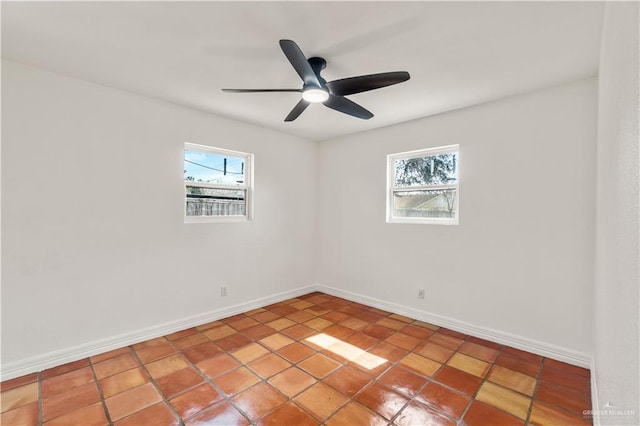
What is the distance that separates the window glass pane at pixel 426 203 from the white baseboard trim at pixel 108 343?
231 cm

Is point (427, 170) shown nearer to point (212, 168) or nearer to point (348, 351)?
point (348, 351)

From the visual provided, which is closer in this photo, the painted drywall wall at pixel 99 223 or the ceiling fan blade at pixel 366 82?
the ceiling fan blade at pixel 366 82

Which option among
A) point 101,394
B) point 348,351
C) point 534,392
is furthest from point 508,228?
point 101,394

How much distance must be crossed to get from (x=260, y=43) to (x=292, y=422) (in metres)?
2.55

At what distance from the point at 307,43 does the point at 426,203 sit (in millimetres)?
2396

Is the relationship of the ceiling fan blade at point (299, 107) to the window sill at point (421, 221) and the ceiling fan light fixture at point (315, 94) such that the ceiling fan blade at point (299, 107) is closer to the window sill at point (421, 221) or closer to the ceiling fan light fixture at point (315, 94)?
the ceiling fan light fixture at point (315, 94)

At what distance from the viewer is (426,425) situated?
1807 millimetres

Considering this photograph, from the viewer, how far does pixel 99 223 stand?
A: 2.70m

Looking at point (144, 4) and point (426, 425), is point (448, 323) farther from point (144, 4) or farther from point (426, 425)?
point (144, 4)

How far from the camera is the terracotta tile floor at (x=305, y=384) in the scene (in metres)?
1.88

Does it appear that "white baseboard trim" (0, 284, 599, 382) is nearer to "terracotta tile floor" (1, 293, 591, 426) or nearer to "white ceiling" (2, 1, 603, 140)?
"terracotta tile floor" (1, 293, 591, 426)

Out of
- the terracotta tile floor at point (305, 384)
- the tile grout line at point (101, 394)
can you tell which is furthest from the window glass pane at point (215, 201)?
the tile grout line at point (101, 394)

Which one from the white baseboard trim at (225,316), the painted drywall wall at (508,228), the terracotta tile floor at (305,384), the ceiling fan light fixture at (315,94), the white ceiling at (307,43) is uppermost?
the white ceiling at (307,43)

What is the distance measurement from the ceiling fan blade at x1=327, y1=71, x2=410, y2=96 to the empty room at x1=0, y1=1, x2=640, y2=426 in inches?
0.7
